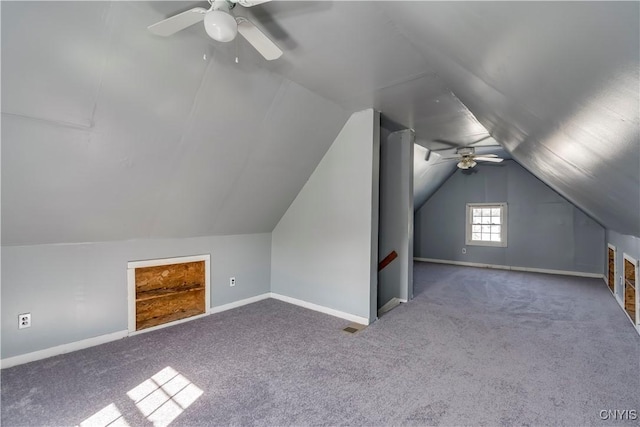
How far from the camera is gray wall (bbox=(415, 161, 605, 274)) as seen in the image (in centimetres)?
628

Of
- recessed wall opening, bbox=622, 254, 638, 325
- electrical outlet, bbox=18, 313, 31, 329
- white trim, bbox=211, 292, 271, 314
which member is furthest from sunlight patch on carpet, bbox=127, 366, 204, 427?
recessed wall opening, bbox=622, 254, 638, 325

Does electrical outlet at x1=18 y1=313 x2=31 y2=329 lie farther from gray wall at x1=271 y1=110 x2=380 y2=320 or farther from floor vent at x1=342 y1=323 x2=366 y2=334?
floor vent at x1=342 y1=323 x2=366 y2=334

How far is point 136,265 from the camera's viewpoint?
3.17 meters

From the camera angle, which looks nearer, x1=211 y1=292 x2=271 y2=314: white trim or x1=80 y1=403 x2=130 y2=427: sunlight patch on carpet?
x1=80 y1=403 x2=130 y2=427: sunlight patch on carpet

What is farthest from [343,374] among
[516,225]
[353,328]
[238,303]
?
[516,225]

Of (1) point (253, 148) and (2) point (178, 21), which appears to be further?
(1) point (253, 148)

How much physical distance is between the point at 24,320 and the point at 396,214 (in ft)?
14.1

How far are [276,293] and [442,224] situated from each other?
5.37m

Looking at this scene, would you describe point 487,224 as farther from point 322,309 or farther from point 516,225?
point 322,309

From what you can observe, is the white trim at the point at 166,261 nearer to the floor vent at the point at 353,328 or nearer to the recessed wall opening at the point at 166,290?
the recessed wall opening at the point at 166,290

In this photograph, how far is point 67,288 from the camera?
2.73 m

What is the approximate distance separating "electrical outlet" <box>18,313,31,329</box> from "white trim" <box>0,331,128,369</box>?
245 millimetres

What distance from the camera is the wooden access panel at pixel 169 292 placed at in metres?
3.24

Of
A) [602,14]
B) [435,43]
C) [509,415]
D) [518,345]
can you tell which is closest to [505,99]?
[435,43]
